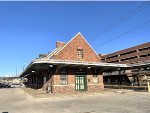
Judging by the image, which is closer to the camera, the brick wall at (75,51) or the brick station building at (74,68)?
the brick station building at (74,68)

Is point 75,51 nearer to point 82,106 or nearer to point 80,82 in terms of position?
point 80,82

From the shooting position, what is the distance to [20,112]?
13.0 metres

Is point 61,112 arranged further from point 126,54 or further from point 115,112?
point 126,54

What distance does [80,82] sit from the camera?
2978cm

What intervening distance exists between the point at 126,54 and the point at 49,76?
6862 cm

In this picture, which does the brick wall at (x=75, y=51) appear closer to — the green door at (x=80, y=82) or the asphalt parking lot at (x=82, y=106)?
the green door at (x=80, y=82)

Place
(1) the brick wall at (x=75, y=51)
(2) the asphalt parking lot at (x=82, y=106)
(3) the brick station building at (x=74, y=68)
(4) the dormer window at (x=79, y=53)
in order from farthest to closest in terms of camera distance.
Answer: (4) the dormer window at (x=79, y=53) < (1) the brick wall at (x=75, y=51) < (3) the brick station building at (x=74, y=68) < (2) the asphalt parking lot at (x=82, y=106)

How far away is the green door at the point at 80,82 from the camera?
2945 cm

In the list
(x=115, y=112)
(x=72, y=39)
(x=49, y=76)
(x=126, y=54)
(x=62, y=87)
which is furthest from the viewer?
(x=126, y=54)

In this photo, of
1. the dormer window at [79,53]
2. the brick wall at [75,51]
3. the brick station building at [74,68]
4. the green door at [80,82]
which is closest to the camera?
the brick station building at [74,68]

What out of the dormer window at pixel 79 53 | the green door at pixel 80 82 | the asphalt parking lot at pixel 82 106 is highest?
the dormer window at pixel 79 53

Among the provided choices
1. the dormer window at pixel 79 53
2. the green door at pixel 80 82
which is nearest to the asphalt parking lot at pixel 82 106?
the green door at pixel 80 82

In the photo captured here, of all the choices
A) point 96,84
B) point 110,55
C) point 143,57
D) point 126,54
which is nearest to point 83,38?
point 96,84

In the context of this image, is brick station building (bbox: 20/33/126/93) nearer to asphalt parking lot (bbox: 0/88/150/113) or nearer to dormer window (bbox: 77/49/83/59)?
dormer window (bbox: 77/49/83/59)
